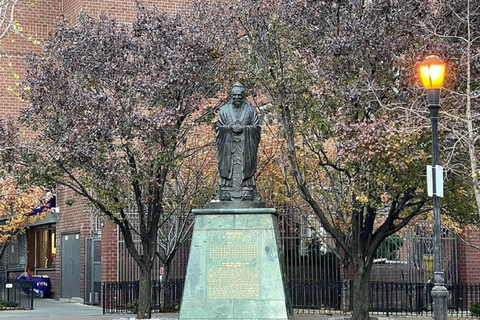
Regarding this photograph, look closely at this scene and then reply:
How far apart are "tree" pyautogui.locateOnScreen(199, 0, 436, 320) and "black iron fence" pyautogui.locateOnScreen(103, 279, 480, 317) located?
6481 mm

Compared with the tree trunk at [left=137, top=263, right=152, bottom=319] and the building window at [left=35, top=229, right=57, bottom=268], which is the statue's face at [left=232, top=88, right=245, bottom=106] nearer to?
the tree trunk at [left=137, top=263, right=152, bottom=319]

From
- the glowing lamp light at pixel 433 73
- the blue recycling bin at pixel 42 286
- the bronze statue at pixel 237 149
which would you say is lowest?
the blue recycling bin at pixel 42 286

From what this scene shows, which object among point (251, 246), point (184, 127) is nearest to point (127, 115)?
point (184, 127)

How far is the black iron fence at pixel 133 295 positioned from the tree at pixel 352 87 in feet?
24.5

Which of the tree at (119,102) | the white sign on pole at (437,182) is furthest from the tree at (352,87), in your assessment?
the white sign on pole at (437,182)

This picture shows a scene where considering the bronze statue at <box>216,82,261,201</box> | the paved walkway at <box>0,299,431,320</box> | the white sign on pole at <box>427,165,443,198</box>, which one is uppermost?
the bronze statue at <box>216,82,261,201</box>

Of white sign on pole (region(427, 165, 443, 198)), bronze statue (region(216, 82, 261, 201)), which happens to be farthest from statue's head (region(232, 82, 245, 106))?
white sign on pole (region(427, 165, 443, 198))

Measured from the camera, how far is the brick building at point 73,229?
25.6 meters

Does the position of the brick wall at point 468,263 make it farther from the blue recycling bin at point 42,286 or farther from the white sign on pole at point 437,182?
the blue recycling bin at point 42,286

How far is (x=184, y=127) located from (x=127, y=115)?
175 centimetres

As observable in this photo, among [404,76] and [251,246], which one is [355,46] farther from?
[251,246]

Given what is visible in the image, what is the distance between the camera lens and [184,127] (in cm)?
1911

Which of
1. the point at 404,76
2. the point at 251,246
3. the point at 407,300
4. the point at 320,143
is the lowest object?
the point at 407,300

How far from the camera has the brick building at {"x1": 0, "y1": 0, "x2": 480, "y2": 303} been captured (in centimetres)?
2564
